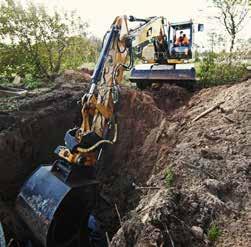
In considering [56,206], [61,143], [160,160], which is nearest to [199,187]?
[160,160]

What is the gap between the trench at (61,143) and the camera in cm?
616

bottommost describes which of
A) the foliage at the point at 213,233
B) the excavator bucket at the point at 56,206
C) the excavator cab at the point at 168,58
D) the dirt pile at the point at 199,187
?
the excavator bucket at the point at 56,206

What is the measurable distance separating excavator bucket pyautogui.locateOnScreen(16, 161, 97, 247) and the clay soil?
637 millimetres

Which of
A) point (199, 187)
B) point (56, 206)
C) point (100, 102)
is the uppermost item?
point (100, 102)

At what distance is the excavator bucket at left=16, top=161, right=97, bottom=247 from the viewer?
491 cm

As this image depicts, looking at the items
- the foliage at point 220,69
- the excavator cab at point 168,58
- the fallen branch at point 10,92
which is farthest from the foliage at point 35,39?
the foliage at point 220,69

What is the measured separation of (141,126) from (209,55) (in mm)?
3907

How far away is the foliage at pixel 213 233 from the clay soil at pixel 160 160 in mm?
19

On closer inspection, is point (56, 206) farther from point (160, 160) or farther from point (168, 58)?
point (168, 58)

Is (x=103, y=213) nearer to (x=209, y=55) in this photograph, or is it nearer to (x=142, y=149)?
(x=142, y=149)

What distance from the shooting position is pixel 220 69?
962 cm

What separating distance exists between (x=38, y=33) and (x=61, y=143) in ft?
17.7

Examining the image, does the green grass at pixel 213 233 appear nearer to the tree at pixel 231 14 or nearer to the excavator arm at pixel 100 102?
the excavator arm at pixel 100 102

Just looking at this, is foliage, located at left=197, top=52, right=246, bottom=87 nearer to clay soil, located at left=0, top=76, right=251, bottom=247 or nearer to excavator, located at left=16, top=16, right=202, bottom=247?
clay soil, located at left=0, top=76, right=251, bottom=247
